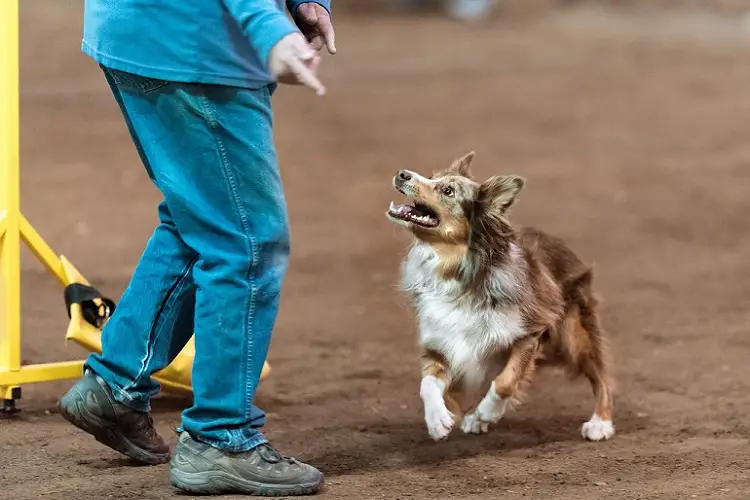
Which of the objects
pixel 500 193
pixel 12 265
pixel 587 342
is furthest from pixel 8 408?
pixel 587 342

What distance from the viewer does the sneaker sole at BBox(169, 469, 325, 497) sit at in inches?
151

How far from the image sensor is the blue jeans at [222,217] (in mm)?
3662

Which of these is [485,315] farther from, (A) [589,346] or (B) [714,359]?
(B) [714,359]

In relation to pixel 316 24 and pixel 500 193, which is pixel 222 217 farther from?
pixel 500 193

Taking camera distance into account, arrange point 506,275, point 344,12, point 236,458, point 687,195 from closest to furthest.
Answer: point 236,458
point 506,275
point 687,195
point 344,12

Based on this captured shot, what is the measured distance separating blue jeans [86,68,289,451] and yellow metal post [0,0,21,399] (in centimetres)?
99

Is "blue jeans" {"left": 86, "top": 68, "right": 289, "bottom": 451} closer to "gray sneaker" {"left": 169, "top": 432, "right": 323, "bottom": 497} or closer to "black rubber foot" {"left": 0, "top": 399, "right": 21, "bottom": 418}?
"gray sneaker" {"left": 169, "top": 432, "right": 323, "bottom": 497}

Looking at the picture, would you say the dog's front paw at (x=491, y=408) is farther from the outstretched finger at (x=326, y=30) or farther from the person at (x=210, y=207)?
the outstretched finger at (x=326, y=30)

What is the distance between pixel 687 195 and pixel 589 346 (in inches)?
189

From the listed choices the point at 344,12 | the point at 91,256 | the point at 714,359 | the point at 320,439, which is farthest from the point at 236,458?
the point at 344,12

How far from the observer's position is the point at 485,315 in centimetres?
464

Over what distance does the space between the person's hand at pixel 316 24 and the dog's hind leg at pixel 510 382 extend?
4.58ft

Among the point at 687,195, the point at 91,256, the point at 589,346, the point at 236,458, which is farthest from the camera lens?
the point at 687,195

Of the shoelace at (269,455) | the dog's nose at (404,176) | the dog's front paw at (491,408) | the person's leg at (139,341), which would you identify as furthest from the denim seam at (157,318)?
the dog's front paw at (491,408)
